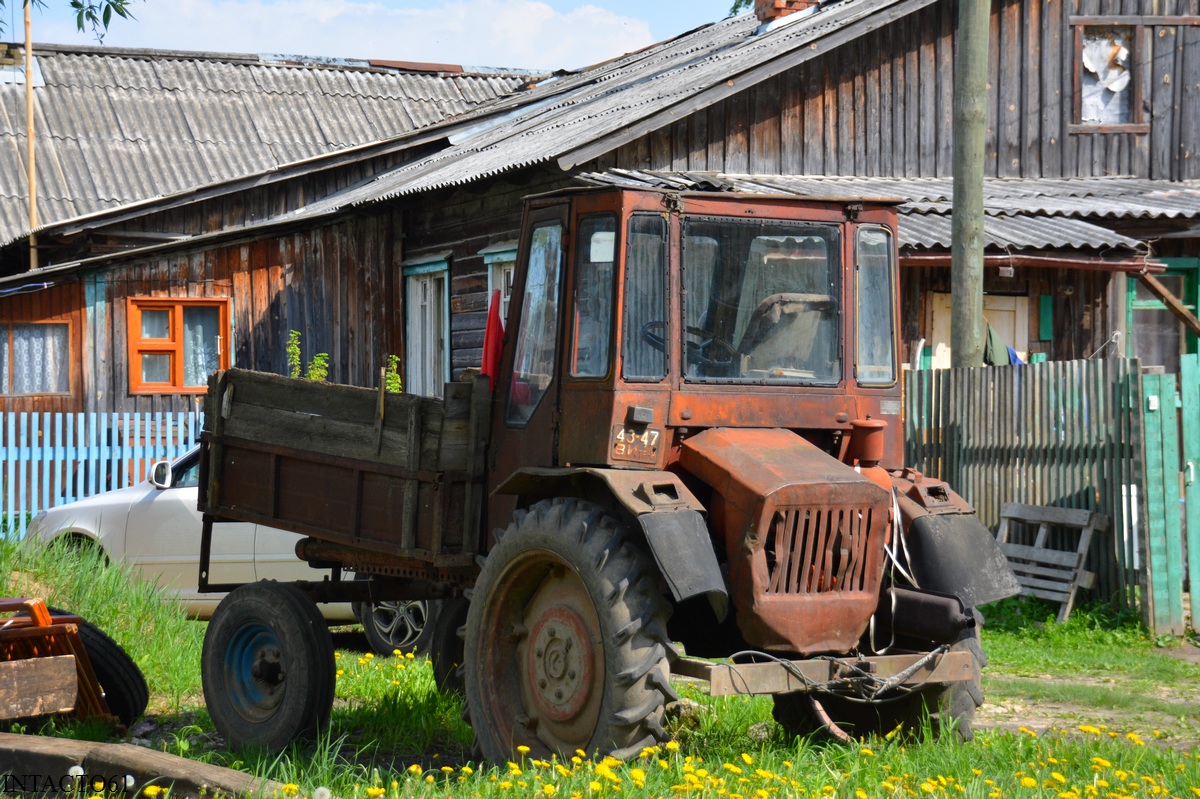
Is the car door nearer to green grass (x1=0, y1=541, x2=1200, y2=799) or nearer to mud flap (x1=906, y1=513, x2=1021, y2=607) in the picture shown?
green grass (x1=0, y1=541, x2=1200, y2=799)

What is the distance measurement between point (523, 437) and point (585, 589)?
0.96 metres

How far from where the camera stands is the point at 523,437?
614 centimetres

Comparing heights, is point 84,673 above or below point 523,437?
below

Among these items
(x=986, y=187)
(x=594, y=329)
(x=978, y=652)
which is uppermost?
(x=986, y=187)

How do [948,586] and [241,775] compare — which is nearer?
[241,775]

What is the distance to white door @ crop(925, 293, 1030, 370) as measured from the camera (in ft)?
48.1

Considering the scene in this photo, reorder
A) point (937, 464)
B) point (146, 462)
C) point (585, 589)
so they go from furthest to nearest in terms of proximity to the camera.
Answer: point (146, 462), point (937, 464), point (585, 589)

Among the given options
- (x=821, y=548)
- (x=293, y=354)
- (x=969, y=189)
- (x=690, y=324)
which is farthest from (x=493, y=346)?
(x=293, y=354)

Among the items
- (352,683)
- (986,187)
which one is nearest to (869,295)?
(352,683)

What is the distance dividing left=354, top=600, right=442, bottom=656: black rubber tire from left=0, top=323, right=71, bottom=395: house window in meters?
9.84

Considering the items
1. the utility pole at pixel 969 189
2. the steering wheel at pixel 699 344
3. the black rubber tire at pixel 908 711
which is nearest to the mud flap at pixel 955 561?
the black rubber tire at pixel 908 711

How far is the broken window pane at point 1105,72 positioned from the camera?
16672 millimetres

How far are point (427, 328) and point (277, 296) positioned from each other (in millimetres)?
2135

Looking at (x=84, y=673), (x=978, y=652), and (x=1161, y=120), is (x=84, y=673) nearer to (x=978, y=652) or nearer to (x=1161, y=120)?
(x=978, y=652)
